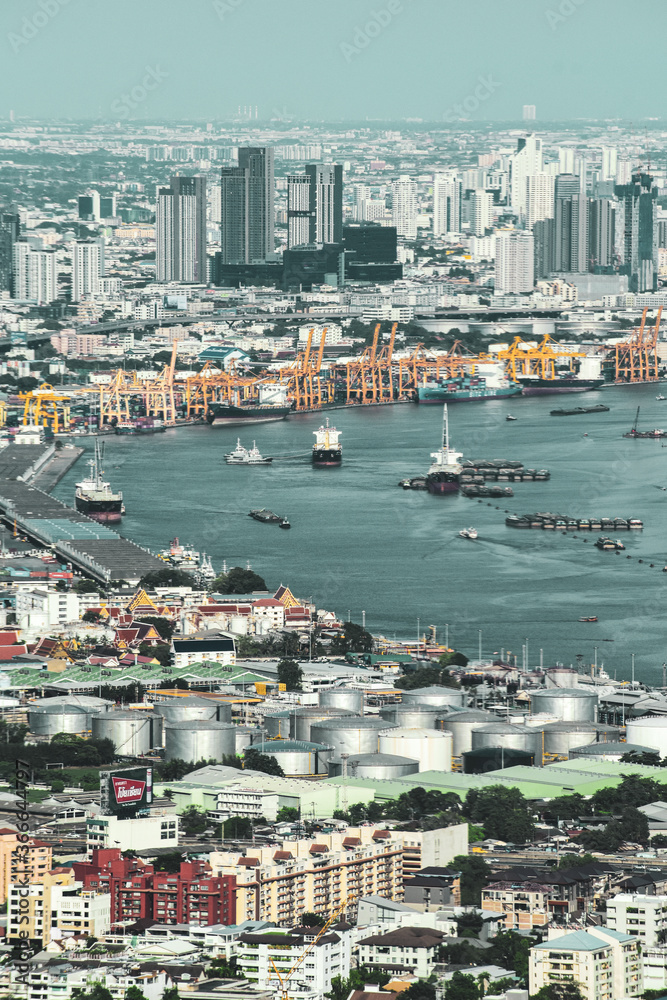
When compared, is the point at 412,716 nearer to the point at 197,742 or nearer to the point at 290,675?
the point at 197,742

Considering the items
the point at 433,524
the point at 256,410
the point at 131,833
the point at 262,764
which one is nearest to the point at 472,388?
the point at 256,410

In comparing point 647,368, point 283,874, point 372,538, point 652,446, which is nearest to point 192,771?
point 283,874

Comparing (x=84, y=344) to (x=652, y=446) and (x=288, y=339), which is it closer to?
(x=288, y=339)

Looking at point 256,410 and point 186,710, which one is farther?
point 256,410

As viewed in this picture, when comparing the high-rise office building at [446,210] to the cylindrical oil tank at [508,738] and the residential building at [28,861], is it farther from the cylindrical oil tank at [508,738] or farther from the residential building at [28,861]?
the residential building at [28,861]

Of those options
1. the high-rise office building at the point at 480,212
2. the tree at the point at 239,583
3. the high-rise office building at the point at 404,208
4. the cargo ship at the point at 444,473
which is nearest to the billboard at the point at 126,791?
the tree at the point at 239,583
